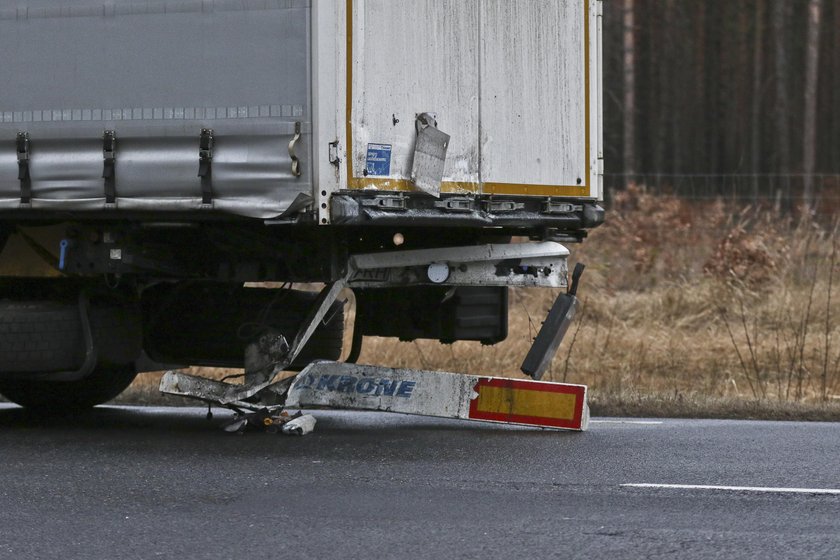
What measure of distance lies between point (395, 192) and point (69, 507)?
2.57 m

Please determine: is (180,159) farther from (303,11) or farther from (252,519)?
(252,519)

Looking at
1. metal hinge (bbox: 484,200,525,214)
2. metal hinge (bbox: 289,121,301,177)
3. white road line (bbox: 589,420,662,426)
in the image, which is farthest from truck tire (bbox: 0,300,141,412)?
white road line (bbox: 589,420,662,426)

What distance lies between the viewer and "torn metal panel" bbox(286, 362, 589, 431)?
27.3 ft

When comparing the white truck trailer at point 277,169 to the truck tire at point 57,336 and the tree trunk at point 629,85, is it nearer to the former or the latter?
the truck tire at point 57,336

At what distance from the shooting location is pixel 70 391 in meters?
9.65

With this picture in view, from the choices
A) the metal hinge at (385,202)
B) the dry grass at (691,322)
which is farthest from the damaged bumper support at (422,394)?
the dry grass at (691,322)

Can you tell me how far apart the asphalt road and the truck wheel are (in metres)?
A: 0.68

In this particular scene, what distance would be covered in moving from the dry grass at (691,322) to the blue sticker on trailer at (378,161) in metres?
3.03

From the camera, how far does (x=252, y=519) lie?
5777mm

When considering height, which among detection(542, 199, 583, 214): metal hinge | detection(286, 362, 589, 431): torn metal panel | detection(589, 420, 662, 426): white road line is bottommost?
detection(589, 420, 662, 426): white road line

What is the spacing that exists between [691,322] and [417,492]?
9.15 metres

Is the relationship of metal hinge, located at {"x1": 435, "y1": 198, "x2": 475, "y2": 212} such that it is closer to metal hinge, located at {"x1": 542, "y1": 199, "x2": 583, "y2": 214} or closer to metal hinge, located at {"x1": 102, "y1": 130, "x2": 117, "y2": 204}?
metal hinge, located at {"x1": 542, "y1": 199, "x2": 583, "y2": 214}

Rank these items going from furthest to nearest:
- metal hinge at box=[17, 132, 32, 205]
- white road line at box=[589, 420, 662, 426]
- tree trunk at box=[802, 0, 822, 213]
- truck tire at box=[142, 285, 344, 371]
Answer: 1. tree trunk at box=[802, 0, 822, 213]
2. white road line at box=[589, 420, 662, 426]
3. truck tire at box=[142, 285, 344, 371]
4. metal hinge at box=[17, 132, 32, 205]

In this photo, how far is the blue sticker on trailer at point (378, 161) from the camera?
25.0 ft
